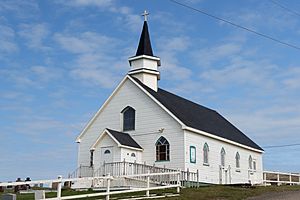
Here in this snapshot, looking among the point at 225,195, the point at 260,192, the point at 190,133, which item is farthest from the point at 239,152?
the point at 225,195

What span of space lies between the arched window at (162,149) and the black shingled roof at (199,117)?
1.90 meters

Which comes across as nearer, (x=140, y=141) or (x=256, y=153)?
(x=140, y=141)

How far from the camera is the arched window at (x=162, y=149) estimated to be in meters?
33.6

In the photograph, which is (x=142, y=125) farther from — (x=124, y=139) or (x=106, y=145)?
(x=106, y=145)

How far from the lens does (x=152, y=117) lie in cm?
3469

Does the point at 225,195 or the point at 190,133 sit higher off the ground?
the point at 190,133

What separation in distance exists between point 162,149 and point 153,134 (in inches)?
49.2

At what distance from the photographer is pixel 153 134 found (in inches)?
1355

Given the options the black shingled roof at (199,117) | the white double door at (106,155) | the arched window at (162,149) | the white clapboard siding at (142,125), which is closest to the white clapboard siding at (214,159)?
the black shingled roof at (199,117)

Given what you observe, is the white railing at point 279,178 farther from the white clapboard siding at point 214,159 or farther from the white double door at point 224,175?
the white double door at point 224,175

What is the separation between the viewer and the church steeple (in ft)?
125

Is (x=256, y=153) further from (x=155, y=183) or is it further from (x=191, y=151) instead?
(x=155, y=183)

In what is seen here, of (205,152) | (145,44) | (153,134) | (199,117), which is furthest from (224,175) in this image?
(145,44)

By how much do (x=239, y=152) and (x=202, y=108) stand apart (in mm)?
5529
